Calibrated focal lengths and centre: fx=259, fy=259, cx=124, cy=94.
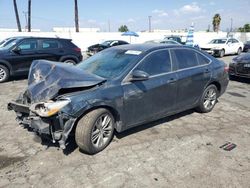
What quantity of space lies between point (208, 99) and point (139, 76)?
8.27 feet

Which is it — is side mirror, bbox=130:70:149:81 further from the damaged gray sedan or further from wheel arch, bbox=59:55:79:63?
wheel arch, bbox=59:55:79:63

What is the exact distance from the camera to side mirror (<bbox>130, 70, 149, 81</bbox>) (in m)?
4.11

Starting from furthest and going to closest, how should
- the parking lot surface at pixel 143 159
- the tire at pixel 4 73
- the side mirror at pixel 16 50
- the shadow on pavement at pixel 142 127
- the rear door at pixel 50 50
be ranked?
1. the rear door at pixel 50 50
2. the side mirror at pixel 16 50
3. the tire at pixel 4 73
4. the shadow on pavement at pixel 142 127
5. the parking lot surface at pixel 143 159

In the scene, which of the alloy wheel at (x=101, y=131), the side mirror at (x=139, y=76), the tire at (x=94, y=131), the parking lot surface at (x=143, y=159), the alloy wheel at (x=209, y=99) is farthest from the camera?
the alloy wheel at (x=209, y=99)

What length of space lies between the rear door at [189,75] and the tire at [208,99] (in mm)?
201

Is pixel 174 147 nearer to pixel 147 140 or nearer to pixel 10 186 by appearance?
pixel 147 140

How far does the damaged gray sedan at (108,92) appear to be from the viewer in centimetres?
360

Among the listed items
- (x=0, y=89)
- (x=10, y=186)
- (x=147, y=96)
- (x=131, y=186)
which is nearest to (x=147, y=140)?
(x=147, y=96)

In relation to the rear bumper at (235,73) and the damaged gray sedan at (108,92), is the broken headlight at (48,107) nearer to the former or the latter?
the damaged gray sedan at (108,92)

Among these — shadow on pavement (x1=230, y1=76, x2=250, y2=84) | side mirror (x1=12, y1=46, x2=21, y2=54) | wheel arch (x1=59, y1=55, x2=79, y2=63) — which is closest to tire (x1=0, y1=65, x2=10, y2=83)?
side mirror (x1=12, y1=46, x2=21, y2=54)

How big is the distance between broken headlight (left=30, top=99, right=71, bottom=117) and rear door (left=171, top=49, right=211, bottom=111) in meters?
2.33

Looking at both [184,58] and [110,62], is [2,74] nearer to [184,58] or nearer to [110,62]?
[110,62]

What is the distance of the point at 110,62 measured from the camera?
4.64 m

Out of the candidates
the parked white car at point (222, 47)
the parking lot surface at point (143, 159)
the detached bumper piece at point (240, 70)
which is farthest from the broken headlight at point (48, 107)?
the parked white car at point (222, 47)
